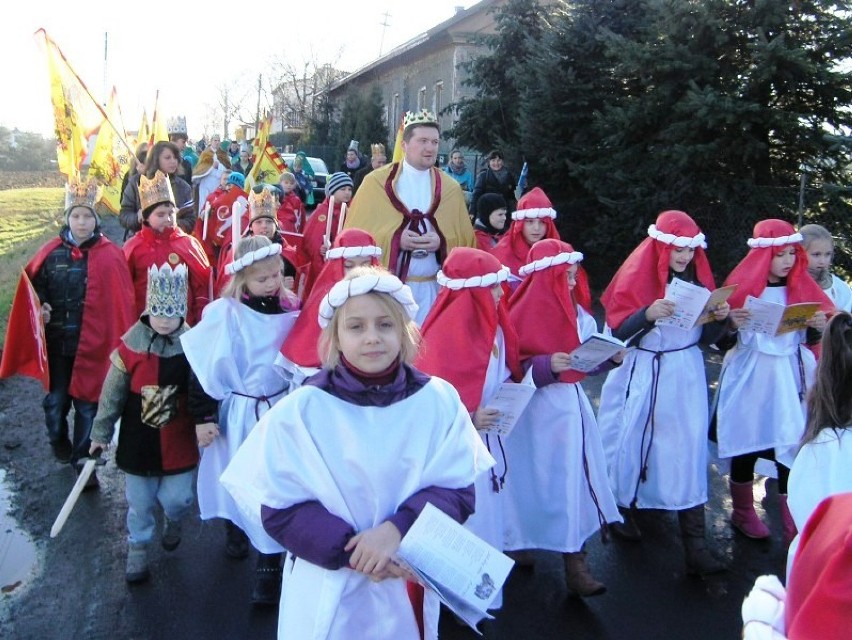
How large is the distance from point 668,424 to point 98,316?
3965 millimetres

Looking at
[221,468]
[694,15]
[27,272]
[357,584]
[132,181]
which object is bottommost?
[221,468]

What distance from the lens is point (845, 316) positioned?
9.79 ft

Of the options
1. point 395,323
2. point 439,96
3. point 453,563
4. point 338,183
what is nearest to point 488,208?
point 338,183

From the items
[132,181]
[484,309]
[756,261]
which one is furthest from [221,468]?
[132,181]

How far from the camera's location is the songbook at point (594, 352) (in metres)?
3.93

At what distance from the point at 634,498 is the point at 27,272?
4310 millimetres

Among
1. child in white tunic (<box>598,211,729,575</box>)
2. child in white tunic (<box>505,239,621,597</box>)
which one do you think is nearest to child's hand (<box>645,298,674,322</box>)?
child in white tunic (<box>598,211,729,575</box>)

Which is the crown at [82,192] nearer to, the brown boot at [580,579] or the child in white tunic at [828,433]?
the brown boot at [580,579]

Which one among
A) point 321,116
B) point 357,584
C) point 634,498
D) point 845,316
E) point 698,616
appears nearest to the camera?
point 357,584

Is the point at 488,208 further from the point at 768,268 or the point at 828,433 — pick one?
the point at 828,433

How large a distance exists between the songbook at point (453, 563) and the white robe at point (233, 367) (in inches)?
82.0

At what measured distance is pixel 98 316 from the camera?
18.8 ft

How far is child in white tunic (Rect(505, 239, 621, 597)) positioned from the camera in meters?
4.20

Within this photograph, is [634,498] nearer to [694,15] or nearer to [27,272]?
[27,272]
